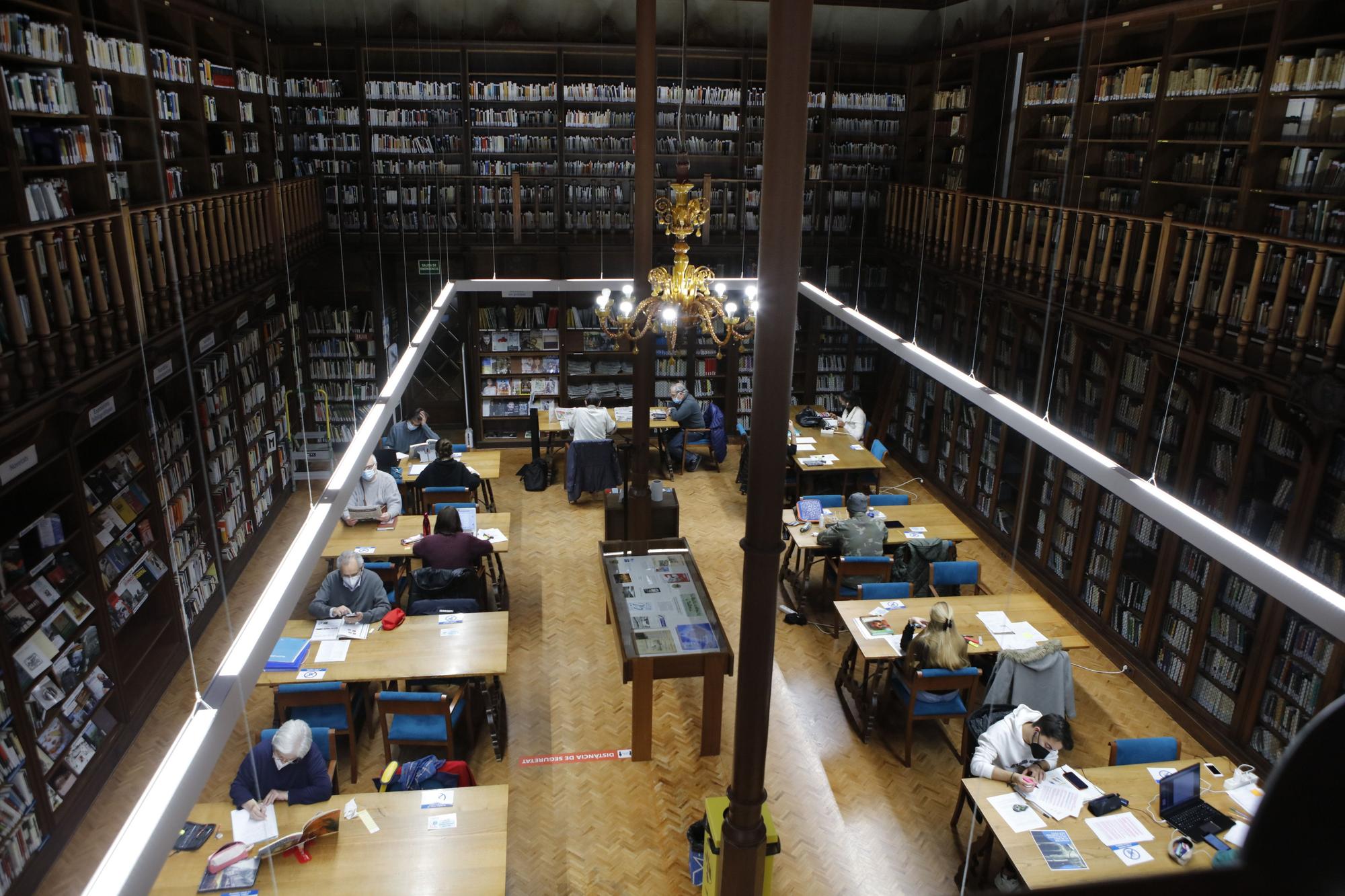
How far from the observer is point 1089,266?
7.96 meters

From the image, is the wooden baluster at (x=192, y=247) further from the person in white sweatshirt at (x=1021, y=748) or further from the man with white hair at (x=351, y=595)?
the person in white sweatshirt at (x=1021, y=748)

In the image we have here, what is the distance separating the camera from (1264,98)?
6789mm

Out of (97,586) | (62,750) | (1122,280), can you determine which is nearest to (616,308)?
(1122,280)

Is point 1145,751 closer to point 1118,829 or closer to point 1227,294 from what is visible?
point 1118,829

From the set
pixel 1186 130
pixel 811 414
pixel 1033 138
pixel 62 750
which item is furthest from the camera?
pixel 811 414

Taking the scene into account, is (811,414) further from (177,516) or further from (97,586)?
(97,586)

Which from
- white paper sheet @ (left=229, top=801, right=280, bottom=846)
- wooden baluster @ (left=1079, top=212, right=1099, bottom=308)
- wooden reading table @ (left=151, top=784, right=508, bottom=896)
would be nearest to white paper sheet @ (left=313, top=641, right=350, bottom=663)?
wooden reading table @ (left=151, top=784, right=508, bottom=896)

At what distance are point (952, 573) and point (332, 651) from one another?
497 cm

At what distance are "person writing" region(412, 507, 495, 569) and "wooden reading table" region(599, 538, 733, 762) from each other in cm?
114

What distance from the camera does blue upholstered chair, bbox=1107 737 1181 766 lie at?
5.62 m

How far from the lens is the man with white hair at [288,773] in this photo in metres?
5.01

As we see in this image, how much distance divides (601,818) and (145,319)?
4.64 meters

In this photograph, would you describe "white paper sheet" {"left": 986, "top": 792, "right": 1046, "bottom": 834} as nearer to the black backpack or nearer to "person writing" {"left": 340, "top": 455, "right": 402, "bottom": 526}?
"person writing" {"left": 340, "top": 455, "right": 402, "bottom": 526}

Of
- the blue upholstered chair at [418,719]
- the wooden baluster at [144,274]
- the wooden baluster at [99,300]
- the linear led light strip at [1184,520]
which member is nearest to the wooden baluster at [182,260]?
the wooden baluster at [144,274]
